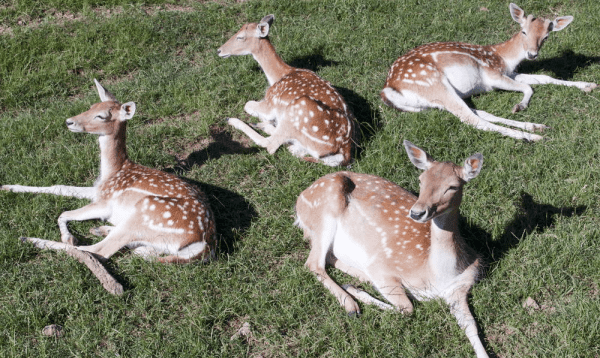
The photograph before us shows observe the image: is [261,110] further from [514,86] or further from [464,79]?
[514,86]

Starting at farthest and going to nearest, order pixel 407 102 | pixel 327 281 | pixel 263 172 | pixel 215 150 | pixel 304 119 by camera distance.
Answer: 1. pixel 407 102
2. pixel 215 150
3. pixel 304 119
4. pixel 263 172
5. pixel 327 281

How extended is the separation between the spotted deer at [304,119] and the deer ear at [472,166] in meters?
1.91

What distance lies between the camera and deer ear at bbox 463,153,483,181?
381 centimetres

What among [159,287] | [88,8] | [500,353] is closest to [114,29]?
[88,8]

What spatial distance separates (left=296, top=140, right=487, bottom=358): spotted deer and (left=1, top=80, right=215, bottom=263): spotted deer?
2.84 feet

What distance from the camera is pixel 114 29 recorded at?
763 centimetres

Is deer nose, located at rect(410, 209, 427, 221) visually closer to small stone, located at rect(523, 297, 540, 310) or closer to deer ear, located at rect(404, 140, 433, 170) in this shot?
deer ear, located at rect(404, 140, 433, 170)

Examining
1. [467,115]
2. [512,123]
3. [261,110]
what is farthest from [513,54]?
[261,110]

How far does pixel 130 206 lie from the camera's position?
4.71 m

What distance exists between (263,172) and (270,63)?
1878 mm

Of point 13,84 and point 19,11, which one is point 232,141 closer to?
point 13,84

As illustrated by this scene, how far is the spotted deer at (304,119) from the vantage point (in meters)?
5.65

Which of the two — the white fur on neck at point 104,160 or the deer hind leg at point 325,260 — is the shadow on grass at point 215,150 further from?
the deer hind leg at point 325,260

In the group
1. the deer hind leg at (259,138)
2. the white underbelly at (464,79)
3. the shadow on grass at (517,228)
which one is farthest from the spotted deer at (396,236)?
the white underbelly at (464,79)
